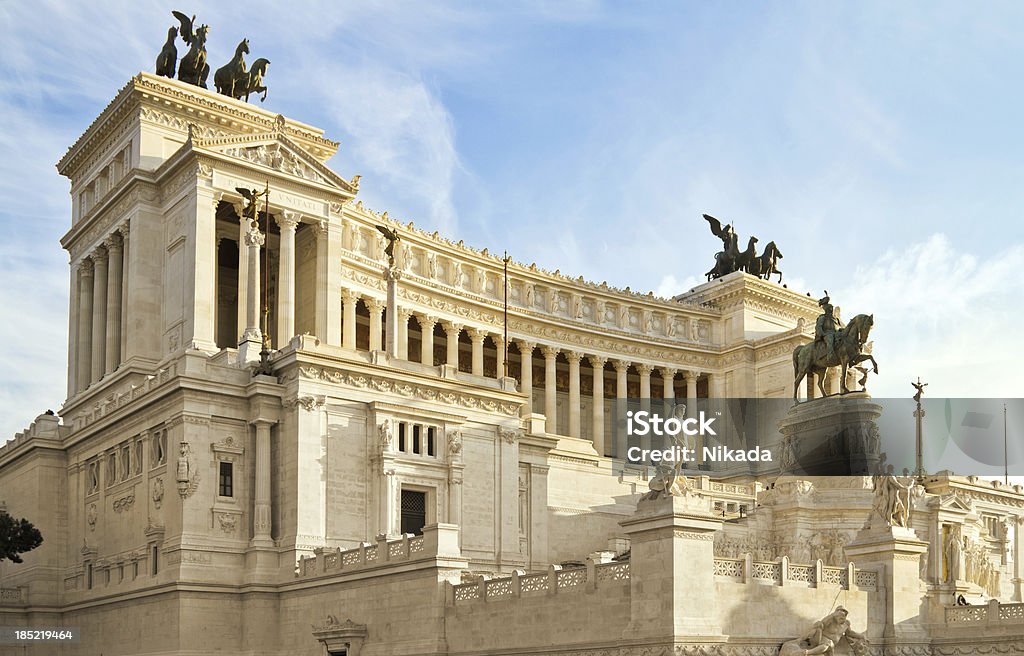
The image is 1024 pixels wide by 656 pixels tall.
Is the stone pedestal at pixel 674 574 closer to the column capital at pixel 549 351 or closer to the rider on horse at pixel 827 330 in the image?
the rider on horse at pixel 827 330

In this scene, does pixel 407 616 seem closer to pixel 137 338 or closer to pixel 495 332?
pixel 137 338

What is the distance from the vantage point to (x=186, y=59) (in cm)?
7975

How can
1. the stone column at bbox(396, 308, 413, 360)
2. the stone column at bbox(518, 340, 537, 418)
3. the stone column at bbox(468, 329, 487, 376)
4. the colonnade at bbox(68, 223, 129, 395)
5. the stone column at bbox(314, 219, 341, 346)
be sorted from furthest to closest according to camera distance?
the stone column at bbox(518, 340, 537, 418)
the stone column at bbox(468, 329, 487, 376)
the stone column at bbox(396, 308, 413, 360)
the colonnade at bbox(68, 223, 129, 395)
the stone column at bbox(314, 219, 341, 346)

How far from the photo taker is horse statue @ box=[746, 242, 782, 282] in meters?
115

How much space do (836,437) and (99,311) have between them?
44.8 m

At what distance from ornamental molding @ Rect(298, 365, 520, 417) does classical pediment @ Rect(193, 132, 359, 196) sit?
2091cm

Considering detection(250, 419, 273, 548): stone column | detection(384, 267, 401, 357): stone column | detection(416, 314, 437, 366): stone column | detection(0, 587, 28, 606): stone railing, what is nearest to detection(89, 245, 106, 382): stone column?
detection(0, 587, 28, 606): stone railing

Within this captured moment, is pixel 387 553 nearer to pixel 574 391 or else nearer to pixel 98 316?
pixel 98 316

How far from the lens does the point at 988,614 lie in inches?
1645

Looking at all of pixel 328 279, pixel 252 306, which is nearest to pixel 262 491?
pixel 252 306

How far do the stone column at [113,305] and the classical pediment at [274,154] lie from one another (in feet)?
36.0

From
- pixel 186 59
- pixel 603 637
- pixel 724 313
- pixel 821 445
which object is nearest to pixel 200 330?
pixel 186 59

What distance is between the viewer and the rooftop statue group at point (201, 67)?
7981cm

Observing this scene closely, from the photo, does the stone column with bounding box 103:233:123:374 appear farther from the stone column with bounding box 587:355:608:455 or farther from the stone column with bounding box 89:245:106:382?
the stone column with bounding box 587:355:608:455
